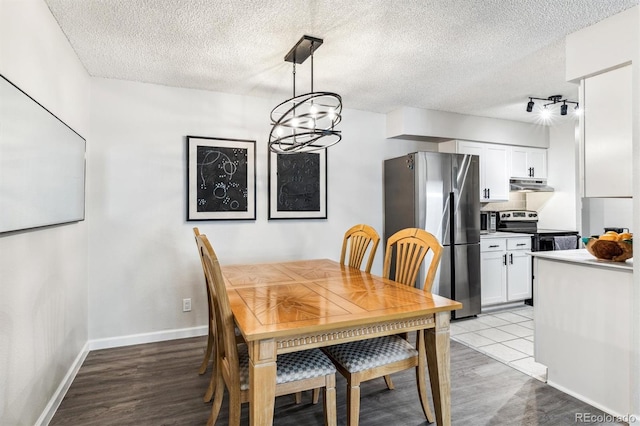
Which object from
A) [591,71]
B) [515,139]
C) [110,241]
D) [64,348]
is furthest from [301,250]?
[515,139]

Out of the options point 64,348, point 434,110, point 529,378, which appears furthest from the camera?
point 434,110

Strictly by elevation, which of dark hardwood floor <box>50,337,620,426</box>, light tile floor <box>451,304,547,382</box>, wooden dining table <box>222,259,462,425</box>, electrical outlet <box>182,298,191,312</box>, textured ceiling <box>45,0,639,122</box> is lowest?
dark hardwood floor <box>50,337,620,426</box>

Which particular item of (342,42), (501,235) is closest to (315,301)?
(342,42)

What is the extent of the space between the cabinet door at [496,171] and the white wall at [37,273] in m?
4.50

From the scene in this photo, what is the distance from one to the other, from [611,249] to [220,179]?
125 inches

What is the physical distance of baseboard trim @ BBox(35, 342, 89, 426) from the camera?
2.00 meters

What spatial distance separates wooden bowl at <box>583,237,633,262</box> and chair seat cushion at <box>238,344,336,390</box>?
190 centimetres

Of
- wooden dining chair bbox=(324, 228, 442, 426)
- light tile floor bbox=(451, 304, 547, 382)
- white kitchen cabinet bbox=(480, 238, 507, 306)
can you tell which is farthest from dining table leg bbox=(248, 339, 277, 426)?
white kitchen cabinet bbox=(480, 238, 507, 306)

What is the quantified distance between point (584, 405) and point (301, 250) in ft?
8.70

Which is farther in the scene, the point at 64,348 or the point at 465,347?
the point at 465,347

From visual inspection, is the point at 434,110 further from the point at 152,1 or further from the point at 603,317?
the point at 152,1

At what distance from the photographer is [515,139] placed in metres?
4.84

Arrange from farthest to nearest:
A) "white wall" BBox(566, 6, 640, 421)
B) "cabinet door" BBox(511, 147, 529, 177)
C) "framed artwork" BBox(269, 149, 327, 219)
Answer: "cabinet door" BBox(511, 147, 529, 177) → "framed artwork" BBox(269, 149, 327, 219) → "white wall" BBox(566, 6, 640, 421)

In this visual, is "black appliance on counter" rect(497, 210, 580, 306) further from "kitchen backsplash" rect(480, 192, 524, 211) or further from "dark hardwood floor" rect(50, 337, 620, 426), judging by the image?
"dark hardwood floor" rect(50, 337, 620, 426)
